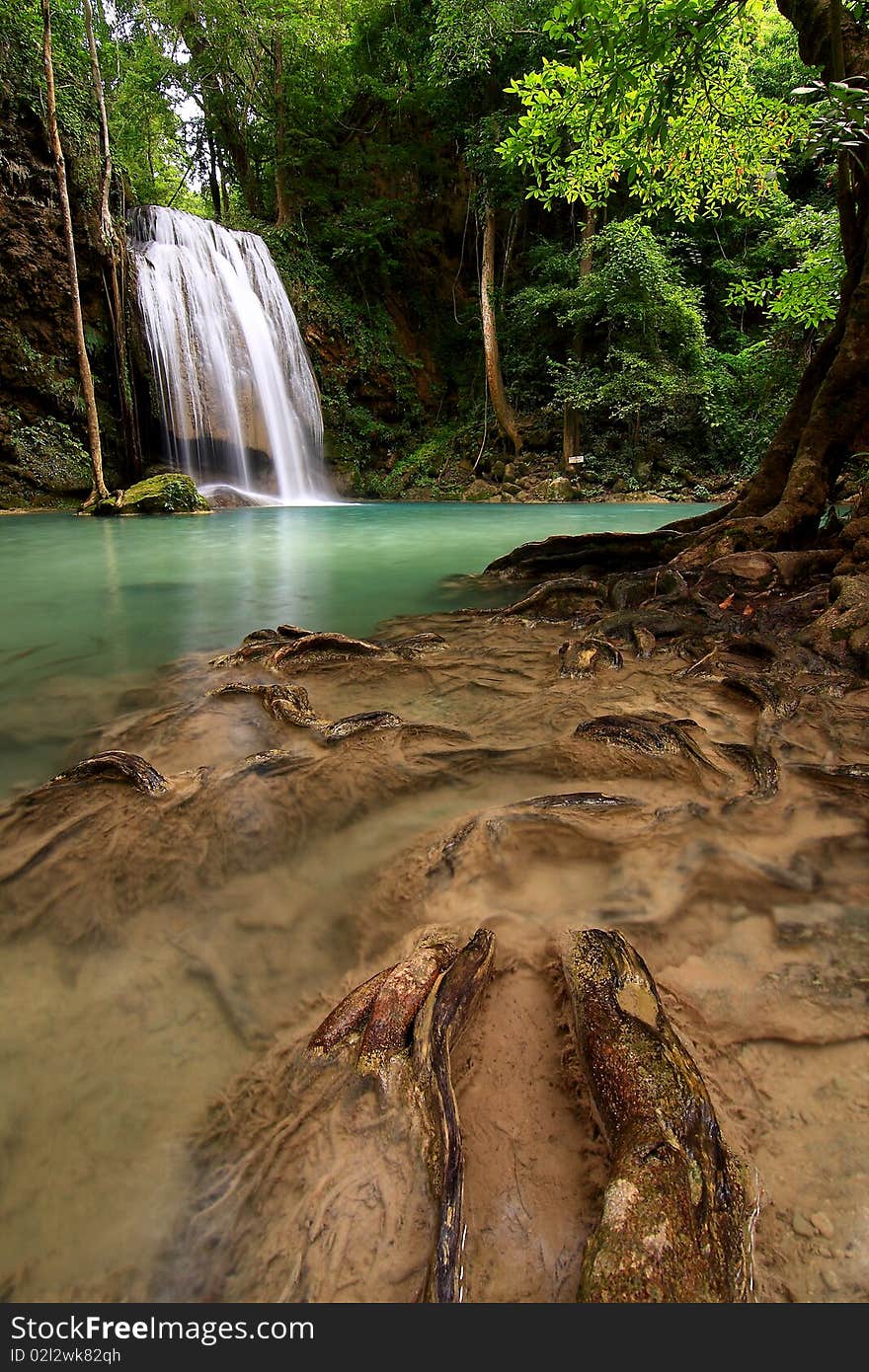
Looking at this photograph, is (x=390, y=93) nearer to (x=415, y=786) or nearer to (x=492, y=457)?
(x=492, y=457)

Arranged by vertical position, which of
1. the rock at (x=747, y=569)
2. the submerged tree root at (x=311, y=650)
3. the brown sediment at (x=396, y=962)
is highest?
the rock at (x=747, y=569)

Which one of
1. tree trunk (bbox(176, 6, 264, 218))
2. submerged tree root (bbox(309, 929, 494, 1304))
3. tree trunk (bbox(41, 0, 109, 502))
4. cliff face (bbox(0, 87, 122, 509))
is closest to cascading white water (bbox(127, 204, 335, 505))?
cliff face (bbox(0, 87, 122, 509))

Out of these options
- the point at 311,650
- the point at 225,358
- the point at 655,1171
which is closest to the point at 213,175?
the point at 225,358

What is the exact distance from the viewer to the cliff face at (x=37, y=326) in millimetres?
12844

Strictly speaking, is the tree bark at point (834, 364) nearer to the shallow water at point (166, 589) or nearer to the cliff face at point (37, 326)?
the shallow water at point (166, 589)

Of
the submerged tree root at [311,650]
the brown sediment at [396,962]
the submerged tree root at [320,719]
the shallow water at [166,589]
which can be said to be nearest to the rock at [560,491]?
the shallow water at [166,589]

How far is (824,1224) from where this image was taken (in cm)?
84

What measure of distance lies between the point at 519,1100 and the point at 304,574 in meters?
6.10

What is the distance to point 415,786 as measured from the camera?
2074 millimetres

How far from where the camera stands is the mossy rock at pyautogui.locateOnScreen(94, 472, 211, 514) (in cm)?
1282

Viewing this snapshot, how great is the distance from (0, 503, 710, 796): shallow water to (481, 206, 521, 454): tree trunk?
755 centimetres

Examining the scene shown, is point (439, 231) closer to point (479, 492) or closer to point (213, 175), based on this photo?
point (213, 175)

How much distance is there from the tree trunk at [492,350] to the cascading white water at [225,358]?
5.38 metres

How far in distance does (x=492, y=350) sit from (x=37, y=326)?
1139cm
